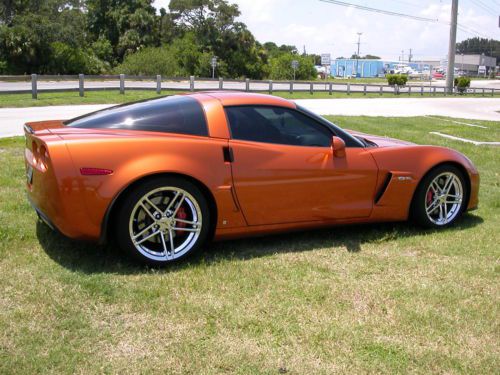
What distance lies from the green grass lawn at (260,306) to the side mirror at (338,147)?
0.77 metres

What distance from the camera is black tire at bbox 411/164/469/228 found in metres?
5.12

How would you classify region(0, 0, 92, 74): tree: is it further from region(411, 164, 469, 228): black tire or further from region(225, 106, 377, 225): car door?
region(411, 164, 469, 228): black tire

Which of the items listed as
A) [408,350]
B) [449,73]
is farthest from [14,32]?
[408,350]

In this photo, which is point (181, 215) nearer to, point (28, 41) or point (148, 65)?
point (28, 41)

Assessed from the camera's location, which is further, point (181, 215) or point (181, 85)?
point (181, 85)

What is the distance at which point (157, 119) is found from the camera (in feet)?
14.1

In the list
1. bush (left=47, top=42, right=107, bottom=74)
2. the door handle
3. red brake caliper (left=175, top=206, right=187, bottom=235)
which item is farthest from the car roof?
bush (left=47, top=42, right=107, bottom=74)

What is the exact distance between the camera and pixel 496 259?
4.50 meters

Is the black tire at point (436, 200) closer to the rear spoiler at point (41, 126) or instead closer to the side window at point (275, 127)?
the side window at point (275, 127)

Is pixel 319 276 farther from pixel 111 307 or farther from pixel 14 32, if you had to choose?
pixel 14 32

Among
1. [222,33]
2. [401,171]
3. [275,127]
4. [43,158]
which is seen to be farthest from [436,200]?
[222,33]

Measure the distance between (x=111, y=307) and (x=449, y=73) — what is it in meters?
49.9

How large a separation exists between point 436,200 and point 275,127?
1.79 metres

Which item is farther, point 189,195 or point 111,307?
point 189,195
